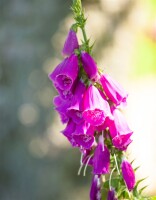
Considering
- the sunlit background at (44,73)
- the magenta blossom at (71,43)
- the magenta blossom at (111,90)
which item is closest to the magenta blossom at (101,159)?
the magenta blossom at (111,90)

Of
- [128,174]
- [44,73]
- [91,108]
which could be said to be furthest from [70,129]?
[44,73]

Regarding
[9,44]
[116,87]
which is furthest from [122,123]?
[9,44]

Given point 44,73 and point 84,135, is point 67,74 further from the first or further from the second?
point 44,73

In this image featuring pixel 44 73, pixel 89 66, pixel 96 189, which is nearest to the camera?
pixel 89 66

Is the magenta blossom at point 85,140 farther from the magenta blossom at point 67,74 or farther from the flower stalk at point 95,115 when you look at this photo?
the magenta blossom at point 67,74

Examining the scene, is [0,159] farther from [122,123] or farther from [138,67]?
[122,123]

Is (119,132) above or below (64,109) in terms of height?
below

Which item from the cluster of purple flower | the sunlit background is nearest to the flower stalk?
the cluster of purple flower

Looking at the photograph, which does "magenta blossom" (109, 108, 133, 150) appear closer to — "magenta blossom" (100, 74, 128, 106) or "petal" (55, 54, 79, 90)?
"magenta blossom" (100, 74, 128, 106)
